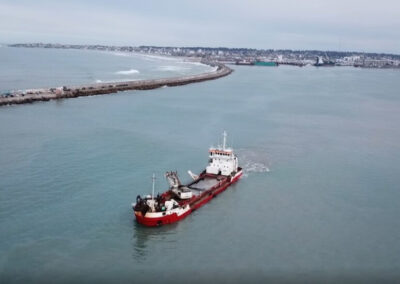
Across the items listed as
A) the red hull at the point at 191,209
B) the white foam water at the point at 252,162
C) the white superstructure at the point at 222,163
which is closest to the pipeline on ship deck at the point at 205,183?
the red hull at the point at 191,209

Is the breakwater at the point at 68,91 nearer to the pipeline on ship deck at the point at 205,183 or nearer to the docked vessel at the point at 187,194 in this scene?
the docked vessel at the point at 187,194

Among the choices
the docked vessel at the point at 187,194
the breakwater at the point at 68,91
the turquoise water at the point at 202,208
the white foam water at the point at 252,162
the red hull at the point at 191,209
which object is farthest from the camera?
the breakwater at the point at 68,91

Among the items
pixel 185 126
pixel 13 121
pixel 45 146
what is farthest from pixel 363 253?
pixel 13 121

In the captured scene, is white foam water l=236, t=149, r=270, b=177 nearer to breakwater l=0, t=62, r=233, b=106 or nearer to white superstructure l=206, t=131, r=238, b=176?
white superstructure l=206, t=131, r=238, b=176

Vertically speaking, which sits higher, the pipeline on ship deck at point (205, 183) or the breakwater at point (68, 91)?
the breakwater at point (68, 91)

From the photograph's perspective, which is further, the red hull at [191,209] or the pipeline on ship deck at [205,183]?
the pipeline on ship deck at [205,183]

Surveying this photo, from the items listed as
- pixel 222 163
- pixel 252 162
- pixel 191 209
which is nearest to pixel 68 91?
pixel 252 162

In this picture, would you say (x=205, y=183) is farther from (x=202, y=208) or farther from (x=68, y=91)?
(x=68, y=91)

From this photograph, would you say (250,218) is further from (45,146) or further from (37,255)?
(45,146)
